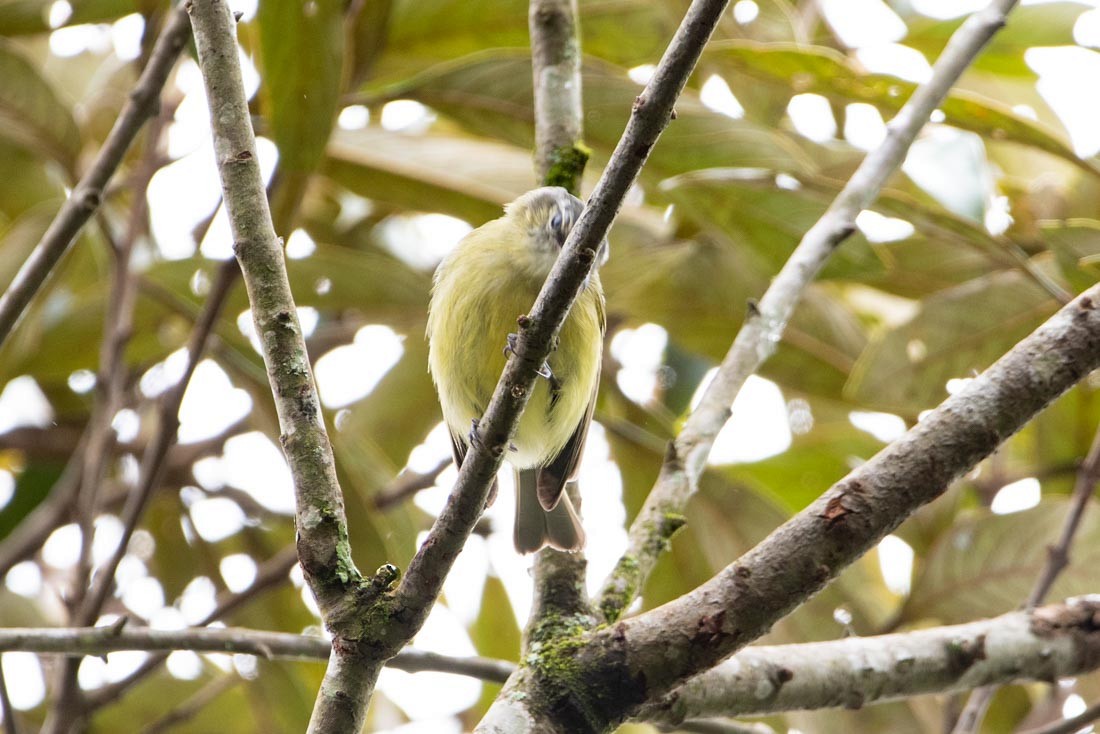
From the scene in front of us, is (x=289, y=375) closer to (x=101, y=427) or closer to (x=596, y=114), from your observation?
(x=101, y=427)

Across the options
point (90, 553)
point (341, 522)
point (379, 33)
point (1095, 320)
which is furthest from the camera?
point (379, 33)

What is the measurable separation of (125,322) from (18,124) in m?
0.83

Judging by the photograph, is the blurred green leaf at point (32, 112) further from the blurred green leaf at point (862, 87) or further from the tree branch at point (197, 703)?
the blurred green leaf at point (862, 87)

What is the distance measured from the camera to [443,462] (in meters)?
3.29

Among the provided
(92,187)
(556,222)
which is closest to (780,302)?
(556,222)

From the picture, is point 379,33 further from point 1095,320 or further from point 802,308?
point 1095,320

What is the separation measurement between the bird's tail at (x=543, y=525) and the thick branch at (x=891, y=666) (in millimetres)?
442

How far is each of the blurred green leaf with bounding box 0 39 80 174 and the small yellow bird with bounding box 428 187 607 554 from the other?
115 cm

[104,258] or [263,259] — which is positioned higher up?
[104,258]

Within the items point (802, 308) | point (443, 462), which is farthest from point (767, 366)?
point (443, 462)

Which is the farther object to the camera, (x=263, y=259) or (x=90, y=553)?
→ (x=90, y=553)

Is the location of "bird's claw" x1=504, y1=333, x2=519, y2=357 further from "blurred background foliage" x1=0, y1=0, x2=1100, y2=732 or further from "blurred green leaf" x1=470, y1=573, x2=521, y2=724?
"blurred green leaf" x1=470, y1=573, x2=521, y2=724

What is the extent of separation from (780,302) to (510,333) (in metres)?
0.77

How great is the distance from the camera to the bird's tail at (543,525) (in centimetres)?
231
